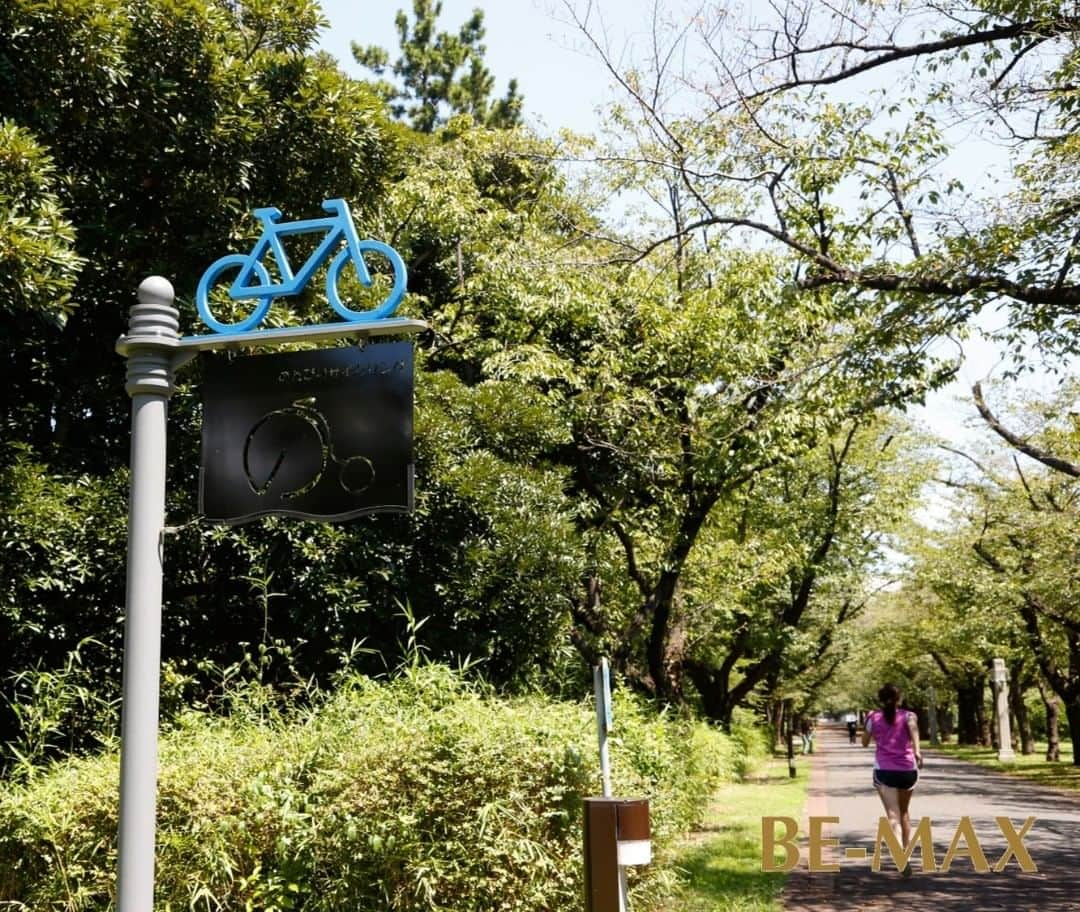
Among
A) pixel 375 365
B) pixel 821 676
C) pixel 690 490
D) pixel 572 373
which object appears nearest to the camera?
pixel 375 365

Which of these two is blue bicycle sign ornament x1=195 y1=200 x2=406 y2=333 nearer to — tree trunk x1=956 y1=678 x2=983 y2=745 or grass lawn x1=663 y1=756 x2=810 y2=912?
grass lawn x1=663 y1=756 x2=810 y2=912

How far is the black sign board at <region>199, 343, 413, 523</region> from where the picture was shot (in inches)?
184

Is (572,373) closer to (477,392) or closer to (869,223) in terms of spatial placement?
(477,392)

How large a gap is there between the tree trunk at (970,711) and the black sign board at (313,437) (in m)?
57.0

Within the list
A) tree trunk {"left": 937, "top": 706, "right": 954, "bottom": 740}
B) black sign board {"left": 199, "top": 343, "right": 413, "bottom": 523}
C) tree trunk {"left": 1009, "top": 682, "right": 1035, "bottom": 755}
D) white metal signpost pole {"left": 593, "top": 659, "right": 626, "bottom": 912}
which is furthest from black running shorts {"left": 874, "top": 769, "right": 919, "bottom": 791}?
tree trunk {"left": 937, "top": 706, "right": 954, "bottom": 740}

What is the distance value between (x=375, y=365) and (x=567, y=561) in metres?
8.15

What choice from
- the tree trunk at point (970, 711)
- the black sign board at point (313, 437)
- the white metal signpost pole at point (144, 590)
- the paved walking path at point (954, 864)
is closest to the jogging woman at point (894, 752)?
the paved walking path at point (954, 864)

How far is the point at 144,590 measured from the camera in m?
4.52

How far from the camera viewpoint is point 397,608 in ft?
38.9

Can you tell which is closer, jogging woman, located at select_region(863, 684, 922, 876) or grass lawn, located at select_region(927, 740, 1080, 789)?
jogging woman, located at select_region(863, 684, 922, 876)

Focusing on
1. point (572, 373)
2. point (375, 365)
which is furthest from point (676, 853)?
point (572, 373)

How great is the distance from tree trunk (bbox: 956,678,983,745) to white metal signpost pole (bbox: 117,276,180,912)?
57312mm
